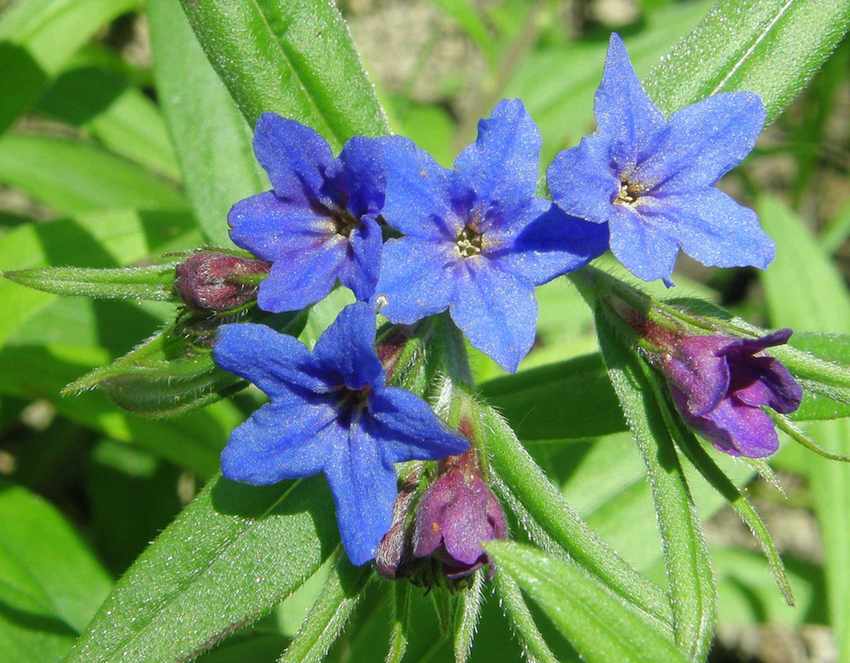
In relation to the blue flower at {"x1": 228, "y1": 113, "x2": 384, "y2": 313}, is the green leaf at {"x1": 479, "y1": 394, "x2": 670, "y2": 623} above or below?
below

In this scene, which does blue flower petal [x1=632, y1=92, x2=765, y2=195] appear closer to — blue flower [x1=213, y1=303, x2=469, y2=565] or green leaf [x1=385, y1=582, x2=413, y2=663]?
blue flower [x1=213, y1=303, x2=469, y2=565]

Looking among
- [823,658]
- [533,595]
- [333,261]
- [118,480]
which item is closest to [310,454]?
[333,261]

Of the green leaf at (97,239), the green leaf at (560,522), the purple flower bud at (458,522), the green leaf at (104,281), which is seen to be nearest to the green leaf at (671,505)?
the green leaf at (560,522)

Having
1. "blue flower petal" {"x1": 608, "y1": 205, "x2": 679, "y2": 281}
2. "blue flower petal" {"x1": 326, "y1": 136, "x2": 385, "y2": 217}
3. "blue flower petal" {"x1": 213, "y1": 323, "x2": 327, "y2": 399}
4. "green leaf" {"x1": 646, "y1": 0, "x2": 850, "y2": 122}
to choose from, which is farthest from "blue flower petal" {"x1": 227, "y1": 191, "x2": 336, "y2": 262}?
"green leaf" {"x1": 646, "y1": 0, "x2": 850, "y2": 122}

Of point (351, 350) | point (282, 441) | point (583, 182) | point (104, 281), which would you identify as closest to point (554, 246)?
point (583, 182)

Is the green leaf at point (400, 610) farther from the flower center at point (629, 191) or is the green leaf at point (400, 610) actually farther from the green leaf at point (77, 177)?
the green leaf at point (77, 177)

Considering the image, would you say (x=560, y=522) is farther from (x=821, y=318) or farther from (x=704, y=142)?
(x=821, y=318)
